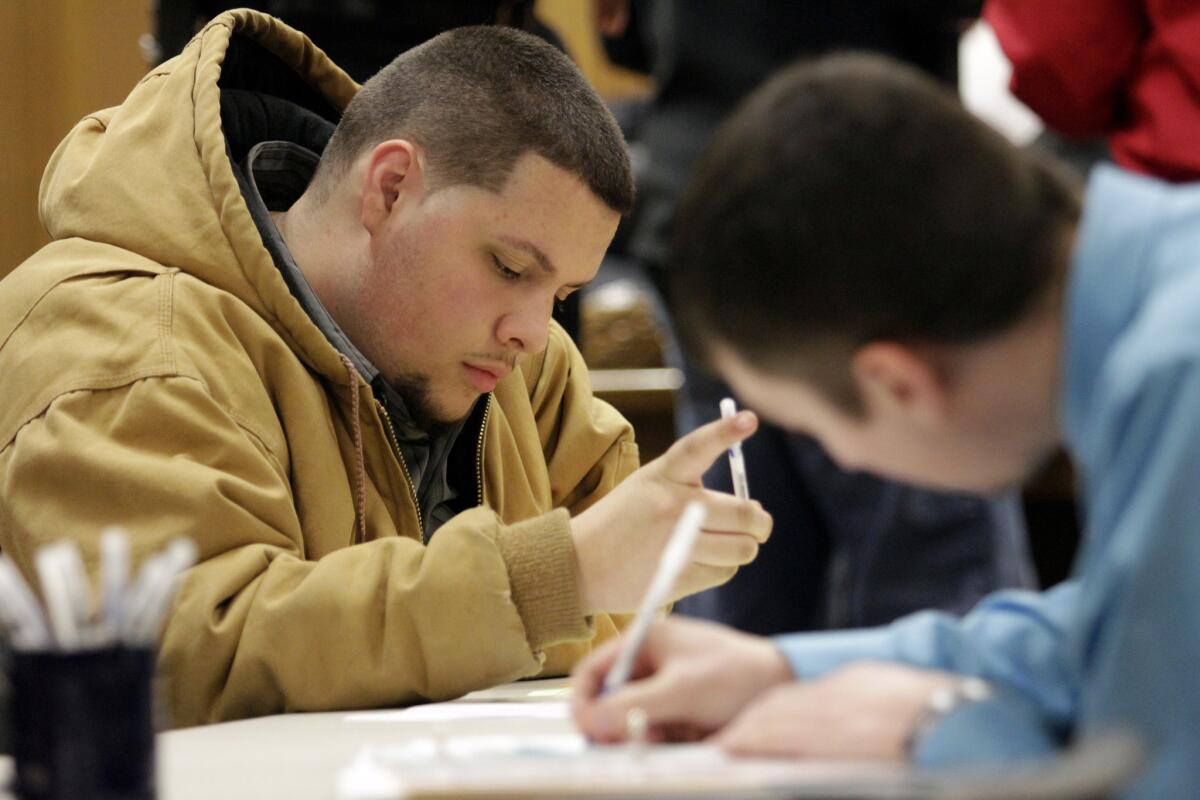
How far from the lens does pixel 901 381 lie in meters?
0.91

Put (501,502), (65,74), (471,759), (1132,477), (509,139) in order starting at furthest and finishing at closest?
1. (65,74)
2. (501,502)
3. (509,139)
4. (471,759)
5. (1132,477)

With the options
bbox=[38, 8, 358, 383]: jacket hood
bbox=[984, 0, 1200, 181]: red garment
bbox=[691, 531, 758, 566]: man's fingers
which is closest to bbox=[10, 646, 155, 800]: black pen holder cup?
bbox=[691, 531, 758, 566]: man's fingers

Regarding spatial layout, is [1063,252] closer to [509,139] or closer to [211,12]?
[509,139]

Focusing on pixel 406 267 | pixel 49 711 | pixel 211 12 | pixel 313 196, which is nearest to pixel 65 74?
pixel 211 12

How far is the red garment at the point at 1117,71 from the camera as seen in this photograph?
5.81ft

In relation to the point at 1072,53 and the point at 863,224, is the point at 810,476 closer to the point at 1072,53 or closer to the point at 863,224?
the point at 1072,53

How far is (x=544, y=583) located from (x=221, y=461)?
12.3 inches

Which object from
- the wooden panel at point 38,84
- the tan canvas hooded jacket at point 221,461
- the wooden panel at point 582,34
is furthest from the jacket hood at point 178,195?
the wooden panel at point 582,34

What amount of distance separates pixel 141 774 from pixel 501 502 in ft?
3.30

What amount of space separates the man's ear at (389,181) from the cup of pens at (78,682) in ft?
3.13

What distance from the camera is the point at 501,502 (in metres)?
1.85

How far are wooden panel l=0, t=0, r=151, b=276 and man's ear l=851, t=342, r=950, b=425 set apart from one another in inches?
58.9

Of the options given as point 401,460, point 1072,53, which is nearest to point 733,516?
point 401,460

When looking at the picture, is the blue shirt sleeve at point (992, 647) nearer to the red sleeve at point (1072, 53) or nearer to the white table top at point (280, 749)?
the white table top at point (280, 749)
